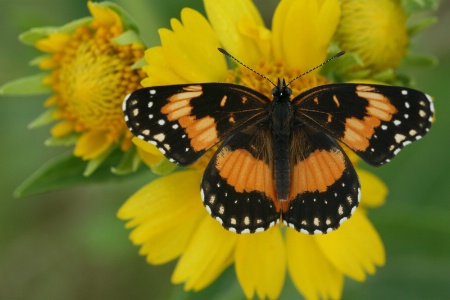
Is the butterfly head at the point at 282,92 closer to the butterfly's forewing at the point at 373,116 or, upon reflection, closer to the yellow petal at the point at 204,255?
the butterfly's forewing at the point at 373,116

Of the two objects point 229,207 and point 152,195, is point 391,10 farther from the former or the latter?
point 152,195

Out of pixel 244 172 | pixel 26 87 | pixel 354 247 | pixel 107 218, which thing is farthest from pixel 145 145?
pixel 107 218

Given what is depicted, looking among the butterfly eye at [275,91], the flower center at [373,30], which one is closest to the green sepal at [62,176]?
the butterfly eye at [275,91]

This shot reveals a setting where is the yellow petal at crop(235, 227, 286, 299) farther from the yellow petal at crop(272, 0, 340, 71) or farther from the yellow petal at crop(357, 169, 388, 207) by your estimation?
the yellow petal at crop(272, 0, 340, 71)

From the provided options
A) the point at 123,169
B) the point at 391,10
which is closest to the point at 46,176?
the point at 123,169

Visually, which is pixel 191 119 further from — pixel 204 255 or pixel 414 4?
pixel 414 4

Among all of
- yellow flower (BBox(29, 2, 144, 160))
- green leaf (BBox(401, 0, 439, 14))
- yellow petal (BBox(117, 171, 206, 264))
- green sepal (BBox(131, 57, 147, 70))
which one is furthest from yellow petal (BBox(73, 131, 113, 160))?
green leaf (BBox(401, 0, 439, 14))
